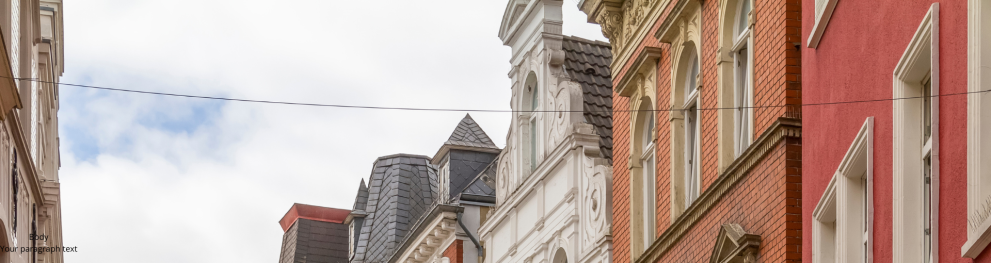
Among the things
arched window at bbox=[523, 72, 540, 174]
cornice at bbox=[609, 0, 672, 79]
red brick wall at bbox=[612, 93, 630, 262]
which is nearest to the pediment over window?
cornice at bbox=[609, 0, 672, 79]

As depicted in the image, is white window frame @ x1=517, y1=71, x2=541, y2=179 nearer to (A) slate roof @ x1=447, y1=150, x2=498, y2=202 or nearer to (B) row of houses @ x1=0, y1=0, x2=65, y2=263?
(A) slate roof @ x1=447, y1=150, x2=498, y2=202

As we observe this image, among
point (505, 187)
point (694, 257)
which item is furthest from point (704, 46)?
point (505, 187)

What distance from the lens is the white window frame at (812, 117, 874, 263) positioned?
11.1 m

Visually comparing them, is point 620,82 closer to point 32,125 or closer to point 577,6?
point 577,6

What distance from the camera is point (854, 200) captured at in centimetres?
1188

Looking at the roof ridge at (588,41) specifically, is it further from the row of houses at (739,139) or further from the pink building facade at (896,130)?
the pink building facade at (896,130)

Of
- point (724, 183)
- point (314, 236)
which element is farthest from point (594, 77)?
point (314, 236)

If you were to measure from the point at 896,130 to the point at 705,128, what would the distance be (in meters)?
6.55

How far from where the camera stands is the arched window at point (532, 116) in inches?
1006

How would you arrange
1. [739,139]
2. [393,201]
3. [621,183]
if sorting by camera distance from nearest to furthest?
[739,139]
[621,183]
[393,201]

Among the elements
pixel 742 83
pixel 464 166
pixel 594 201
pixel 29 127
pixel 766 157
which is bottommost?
pixel 766 157

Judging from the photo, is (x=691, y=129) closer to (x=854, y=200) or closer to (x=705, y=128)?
(x=705, y=128)

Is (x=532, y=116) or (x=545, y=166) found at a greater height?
(x=532, y=116)

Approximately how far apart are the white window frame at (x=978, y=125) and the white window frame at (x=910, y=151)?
1.02 meters
